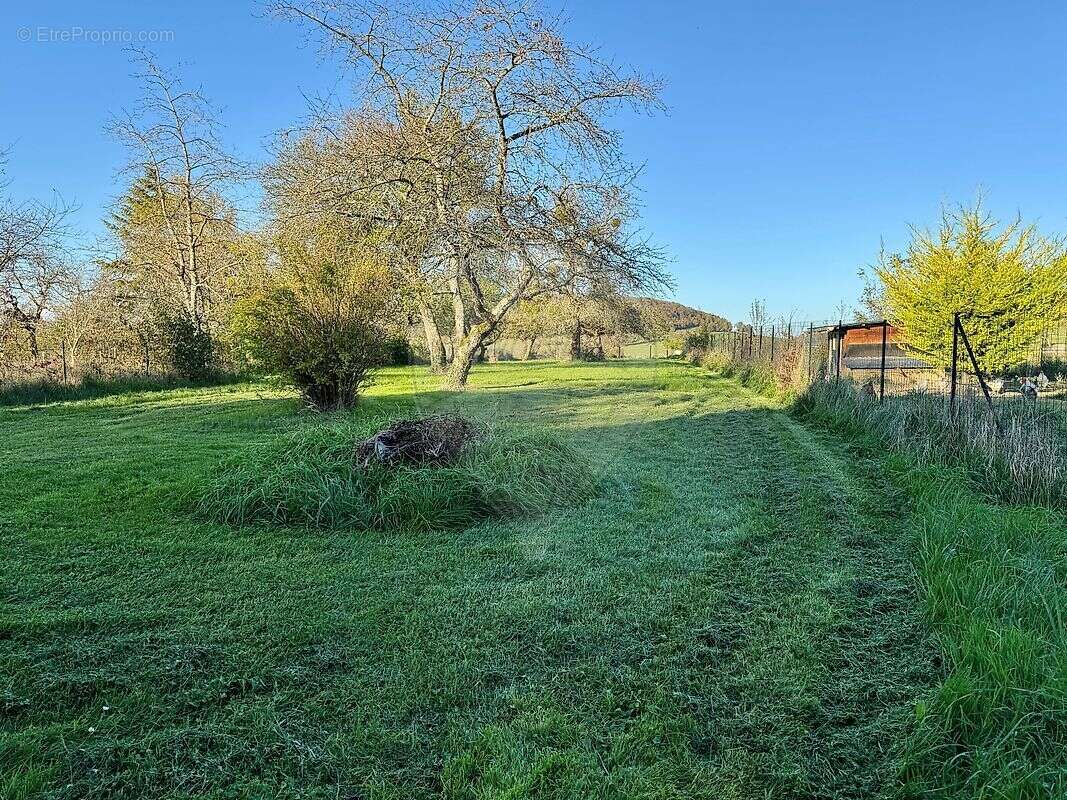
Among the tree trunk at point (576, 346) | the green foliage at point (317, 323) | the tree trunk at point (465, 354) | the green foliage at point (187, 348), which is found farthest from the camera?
the tree trunk at point (576, 346)

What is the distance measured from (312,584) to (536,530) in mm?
1567

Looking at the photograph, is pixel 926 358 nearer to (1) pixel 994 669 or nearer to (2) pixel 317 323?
(2) pixel 317 323

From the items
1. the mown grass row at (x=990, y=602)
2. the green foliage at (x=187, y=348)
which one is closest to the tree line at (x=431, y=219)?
the green foliage at (x=187, y=348)

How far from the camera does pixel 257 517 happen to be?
14.2ft

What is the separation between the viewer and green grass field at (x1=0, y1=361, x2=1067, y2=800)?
185 centimetres

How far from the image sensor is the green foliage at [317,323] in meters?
8.97

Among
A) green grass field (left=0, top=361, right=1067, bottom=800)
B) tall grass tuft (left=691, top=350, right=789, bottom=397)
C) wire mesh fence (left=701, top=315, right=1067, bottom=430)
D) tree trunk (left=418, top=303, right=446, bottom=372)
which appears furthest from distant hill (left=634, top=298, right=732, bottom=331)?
green grass field (left=0, top=361, right=1067, bottom=800)

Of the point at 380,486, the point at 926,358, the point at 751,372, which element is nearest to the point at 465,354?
the point at 751,372

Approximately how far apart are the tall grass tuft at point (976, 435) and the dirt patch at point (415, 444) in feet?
14.3

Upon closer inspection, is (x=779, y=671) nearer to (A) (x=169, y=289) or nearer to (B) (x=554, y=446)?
(B) (x=554, y=446)

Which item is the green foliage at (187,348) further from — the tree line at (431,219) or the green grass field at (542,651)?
the green grass field at (542,651)

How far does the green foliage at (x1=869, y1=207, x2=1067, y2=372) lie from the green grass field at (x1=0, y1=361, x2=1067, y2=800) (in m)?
13.4

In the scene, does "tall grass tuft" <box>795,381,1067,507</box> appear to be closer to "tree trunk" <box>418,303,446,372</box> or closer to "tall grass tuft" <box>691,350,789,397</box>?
"tall grass tuft" <box>691,350,789,397</box>

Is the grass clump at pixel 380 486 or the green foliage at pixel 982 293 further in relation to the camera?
the green foliage at pixel 982 293
